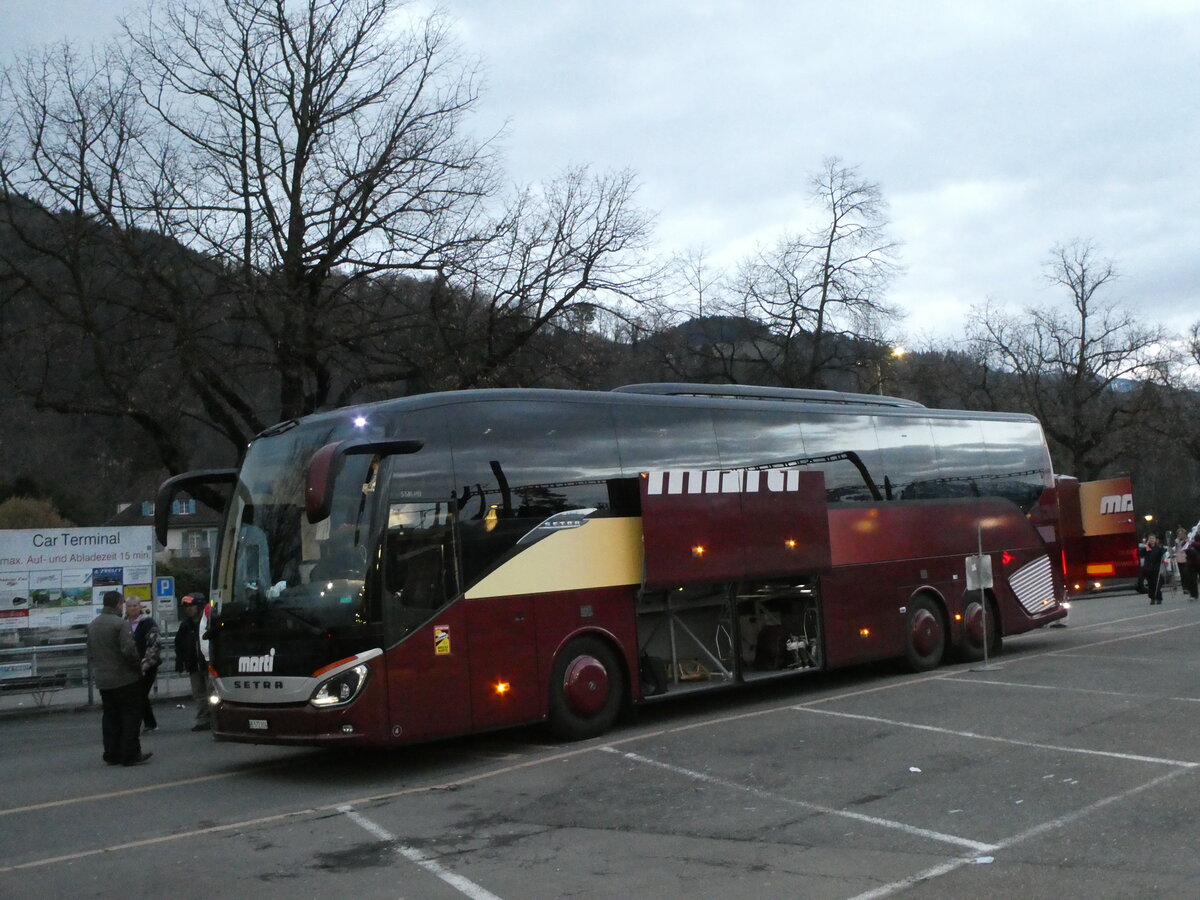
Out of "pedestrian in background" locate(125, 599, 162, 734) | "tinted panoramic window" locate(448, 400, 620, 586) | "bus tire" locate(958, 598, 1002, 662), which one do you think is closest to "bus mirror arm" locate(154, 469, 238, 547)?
"pedestrian in background" locate(125, 599, 162, 734)

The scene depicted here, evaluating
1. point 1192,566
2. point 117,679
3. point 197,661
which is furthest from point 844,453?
point 1192,566

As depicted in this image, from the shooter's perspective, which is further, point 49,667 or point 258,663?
point 49,667

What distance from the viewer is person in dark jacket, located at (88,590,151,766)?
38.7ft

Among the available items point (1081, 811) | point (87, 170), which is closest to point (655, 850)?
point (1081, 811)

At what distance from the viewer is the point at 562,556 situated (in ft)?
40.4

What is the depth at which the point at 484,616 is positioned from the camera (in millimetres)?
11383

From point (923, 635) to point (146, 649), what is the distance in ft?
34.7

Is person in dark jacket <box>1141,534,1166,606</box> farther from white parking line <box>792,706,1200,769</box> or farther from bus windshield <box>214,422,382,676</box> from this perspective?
bus windshield <box>214,422,382,676</box>

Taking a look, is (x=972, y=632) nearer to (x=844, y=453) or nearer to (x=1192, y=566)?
(x=844, y=453)

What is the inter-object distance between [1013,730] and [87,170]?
19.0m

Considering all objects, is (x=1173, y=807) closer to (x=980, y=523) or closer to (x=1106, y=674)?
(x=1106, y=674)

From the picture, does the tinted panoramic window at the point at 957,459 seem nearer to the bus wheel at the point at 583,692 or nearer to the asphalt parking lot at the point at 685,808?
the asphalt parking lot at the point at 685,808

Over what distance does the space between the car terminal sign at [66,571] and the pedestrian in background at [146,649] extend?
387 centimetres

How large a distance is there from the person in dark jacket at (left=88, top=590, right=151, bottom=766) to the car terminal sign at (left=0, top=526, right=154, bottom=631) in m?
7.03
